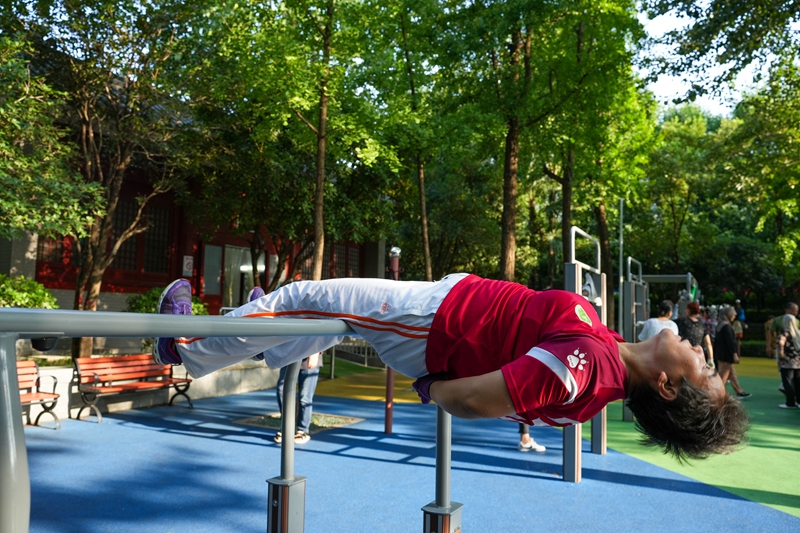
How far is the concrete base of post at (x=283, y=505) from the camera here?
336cm

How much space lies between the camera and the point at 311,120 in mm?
11820

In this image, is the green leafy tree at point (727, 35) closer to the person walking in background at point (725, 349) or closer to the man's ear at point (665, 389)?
the person walking in background at point (725, 349)

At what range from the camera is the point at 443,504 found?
3.39 metres

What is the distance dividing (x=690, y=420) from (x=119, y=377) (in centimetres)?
935

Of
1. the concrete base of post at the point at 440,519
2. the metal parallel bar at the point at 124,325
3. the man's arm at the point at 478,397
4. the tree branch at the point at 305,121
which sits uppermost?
the tree branch at the point at 305,121

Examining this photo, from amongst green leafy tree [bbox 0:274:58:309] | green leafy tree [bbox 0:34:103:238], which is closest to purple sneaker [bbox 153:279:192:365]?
green leafy tree [bbox 0:34:103:238]

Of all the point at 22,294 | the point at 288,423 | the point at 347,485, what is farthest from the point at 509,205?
the point at 288,423

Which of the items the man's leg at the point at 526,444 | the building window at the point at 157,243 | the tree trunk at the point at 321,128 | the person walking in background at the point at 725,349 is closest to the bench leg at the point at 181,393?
the tree trunk at the point at 321,128

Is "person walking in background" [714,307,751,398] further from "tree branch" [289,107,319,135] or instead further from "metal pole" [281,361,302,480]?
"metal pole" [281,361,302,480]

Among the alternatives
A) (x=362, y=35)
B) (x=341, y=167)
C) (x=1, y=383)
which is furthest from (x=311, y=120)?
(x=1, y=383)

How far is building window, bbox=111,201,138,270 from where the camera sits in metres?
17.5

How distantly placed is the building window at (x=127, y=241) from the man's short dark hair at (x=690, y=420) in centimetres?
1748

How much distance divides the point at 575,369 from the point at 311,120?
34.8ft

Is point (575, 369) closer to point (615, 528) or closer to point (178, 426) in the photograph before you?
point (615, 528)
